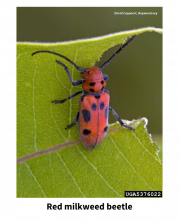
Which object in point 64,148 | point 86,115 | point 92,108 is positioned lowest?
point 64,148

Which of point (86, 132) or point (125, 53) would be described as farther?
point (125, 53)

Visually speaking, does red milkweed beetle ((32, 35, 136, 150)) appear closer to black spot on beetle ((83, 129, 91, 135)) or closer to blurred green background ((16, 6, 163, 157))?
black spot on beetle ((83, 129, 91, 135))

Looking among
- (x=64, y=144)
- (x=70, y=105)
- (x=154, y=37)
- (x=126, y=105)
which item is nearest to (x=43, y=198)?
(x=64, y=144)

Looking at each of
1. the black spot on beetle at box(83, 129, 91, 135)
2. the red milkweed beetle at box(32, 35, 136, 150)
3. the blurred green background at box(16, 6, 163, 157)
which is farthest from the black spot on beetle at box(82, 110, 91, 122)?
the blurred green background at box(16, 6, 163, 157)

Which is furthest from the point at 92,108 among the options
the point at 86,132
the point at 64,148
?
the point at 64,148

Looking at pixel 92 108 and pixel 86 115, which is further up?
pixel 92 108

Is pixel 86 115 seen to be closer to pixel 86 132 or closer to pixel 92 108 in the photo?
pixel 92 108
